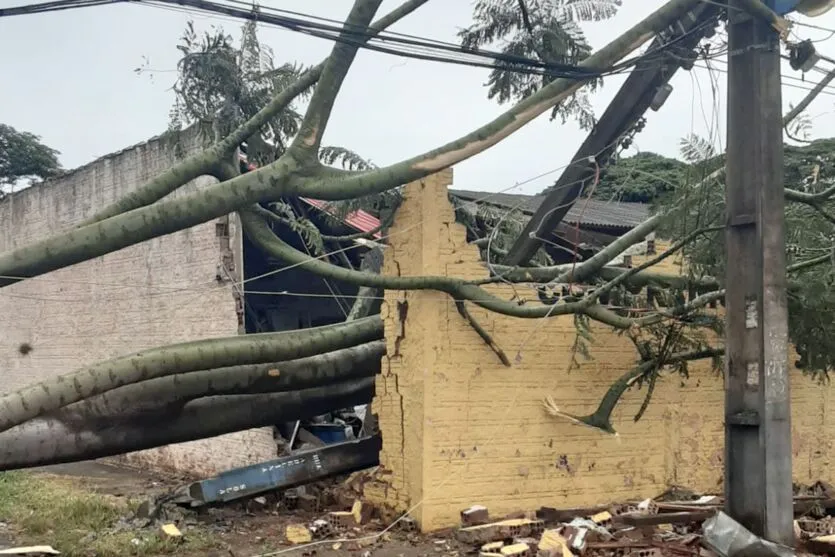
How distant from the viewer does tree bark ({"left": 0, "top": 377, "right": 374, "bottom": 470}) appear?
7957 mm

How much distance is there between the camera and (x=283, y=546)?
8.38 metres

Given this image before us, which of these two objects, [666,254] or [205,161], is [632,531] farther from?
[205,161]

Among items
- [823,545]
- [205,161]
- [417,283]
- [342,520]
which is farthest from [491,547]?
[205,161]

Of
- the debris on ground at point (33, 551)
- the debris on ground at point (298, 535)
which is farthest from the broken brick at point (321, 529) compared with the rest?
the debris on ground at point (33, 551)

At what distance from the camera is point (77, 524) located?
930 cm

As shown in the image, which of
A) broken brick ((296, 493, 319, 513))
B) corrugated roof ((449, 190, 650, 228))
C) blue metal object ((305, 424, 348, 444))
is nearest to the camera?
broken brick ((296, 493, 319, 513))

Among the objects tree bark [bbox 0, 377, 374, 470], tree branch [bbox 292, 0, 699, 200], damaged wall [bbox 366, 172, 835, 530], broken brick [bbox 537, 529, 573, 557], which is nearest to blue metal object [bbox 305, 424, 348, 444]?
tree bark [bbox 0, 377, 374, 470]

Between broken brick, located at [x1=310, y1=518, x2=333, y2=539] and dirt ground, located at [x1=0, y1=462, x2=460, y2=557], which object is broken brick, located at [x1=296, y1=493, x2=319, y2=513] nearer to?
dirt ground, located at [x1=0, y1=462, x2=460, y2=557]

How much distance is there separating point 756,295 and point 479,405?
121 inches

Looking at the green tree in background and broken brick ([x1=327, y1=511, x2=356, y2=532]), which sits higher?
the green tree in background

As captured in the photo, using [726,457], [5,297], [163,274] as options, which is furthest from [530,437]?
[5,297]

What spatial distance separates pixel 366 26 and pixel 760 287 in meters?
3.65

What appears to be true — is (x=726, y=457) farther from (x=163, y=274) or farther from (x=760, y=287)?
(x=163, y=274)

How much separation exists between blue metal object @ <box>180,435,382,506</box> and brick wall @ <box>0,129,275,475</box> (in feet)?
7.80
